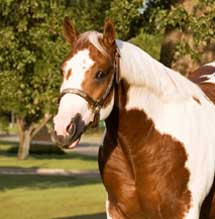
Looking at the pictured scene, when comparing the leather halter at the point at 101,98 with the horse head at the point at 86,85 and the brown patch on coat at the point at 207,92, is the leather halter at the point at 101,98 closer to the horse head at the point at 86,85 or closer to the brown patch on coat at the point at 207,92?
the horse head at the point at 86,85

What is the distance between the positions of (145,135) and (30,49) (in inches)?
374

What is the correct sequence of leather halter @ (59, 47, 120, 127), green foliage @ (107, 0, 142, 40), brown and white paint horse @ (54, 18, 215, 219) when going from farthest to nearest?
1. green foliage @ (107, 0, 142, 40)
2. brown and white paint horse @ (54, 18, 215, 219)
3. leather halter @ (59, 47, 120, 127)

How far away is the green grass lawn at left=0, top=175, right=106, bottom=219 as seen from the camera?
15.5 m

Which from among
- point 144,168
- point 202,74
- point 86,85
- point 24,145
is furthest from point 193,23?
point 24,145

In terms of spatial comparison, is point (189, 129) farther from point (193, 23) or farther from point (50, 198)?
point (50, 198)

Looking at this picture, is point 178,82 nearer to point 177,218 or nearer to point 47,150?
point 177,218

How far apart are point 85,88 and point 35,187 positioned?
18.8 m

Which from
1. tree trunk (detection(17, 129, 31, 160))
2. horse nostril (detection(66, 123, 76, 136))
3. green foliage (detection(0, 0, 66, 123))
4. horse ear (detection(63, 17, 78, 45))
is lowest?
tree trunk (detection(17, 129, 31, 160))

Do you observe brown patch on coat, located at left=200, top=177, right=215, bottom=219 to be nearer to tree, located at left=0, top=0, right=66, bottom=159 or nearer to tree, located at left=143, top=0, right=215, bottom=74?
tree, located at left=143, top=0, right=215, bottom=74

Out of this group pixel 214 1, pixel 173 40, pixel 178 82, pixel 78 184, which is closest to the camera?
pixel 178 82

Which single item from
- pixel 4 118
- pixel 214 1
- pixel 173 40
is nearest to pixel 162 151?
pixel 214 1

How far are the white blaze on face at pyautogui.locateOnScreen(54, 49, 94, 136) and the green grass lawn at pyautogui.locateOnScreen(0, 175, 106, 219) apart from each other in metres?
10.4

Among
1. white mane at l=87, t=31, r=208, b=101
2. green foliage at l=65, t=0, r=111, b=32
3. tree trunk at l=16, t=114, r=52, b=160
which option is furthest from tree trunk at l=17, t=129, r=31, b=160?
white mane at l=87, t=31, r=208, b=101

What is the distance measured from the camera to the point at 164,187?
506 centimetres
